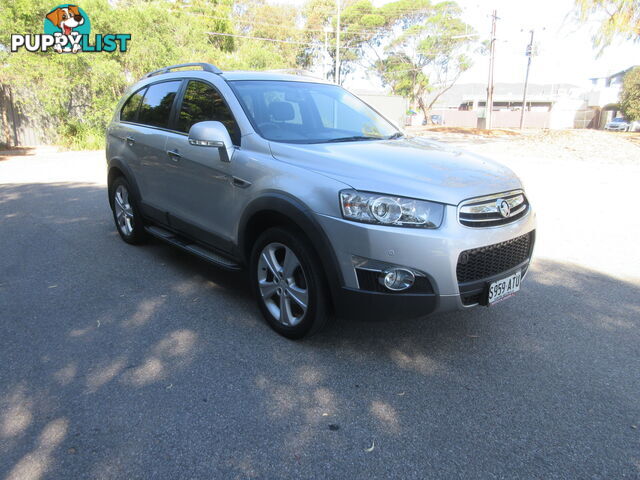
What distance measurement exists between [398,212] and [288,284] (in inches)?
38.1

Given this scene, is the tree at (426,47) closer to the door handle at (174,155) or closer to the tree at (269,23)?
the tree at (269,23)

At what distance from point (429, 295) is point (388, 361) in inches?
25.2

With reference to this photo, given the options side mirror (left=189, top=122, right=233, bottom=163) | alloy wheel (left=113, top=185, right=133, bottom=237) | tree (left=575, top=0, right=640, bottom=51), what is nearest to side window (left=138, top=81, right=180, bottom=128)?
alloy wheel (left=113, top=185, right=133, bottom=237)

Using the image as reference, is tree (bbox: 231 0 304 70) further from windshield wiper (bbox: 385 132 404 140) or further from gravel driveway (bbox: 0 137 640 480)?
gravel driveway (bbox: 0 137 640 480)

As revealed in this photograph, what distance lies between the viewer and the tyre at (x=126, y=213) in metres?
5.38

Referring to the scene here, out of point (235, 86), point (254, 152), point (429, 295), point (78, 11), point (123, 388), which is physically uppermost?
point (78, 11)

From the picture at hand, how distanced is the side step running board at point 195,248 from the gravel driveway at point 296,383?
1.25 feet

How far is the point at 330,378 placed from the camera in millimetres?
3070

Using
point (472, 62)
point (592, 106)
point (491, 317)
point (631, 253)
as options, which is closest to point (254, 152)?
point (491, 317)

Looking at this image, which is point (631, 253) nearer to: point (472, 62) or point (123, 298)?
point (123, 298)

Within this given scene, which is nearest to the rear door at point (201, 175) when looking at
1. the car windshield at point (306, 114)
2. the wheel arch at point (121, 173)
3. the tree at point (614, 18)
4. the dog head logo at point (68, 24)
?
the car windshield at point (306, 114)

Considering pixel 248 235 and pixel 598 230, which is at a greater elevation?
pixel 248 235

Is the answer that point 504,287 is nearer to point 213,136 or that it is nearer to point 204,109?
point 213,136

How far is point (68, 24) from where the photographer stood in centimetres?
1723
